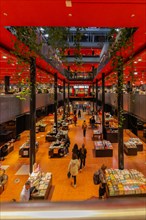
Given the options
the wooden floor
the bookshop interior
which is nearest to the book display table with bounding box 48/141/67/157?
the bookshop interior

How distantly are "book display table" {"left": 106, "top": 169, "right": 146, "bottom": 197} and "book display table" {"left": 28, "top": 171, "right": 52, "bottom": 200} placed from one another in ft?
7.02

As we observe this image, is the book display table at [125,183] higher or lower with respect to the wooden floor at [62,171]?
higher

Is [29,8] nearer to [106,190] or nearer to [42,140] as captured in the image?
[106,190]

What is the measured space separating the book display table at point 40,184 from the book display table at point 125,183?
84.3 inches

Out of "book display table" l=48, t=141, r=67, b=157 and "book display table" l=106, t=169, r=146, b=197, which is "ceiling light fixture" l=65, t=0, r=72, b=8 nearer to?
"book display table" l=106, t=169, r=146, b=197

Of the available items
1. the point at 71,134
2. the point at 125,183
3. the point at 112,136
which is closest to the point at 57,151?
the point at 112,136

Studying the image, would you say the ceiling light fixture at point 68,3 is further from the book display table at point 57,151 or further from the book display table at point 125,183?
the book display table at point 57,151

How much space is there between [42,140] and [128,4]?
15206 millimetres

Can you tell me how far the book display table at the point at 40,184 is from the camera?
7.00m

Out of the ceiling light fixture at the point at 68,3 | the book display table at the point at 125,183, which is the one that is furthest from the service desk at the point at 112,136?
the ceiling light fixture at the point at 68,3

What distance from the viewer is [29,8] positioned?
10.8 ft

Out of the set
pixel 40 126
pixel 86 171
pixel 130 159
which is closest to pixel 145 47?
pixel 86 171

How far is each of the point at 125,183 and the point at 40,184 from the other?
3022mm

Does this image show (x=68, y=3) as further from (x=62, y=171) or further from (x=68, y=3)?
(x=62, y=171)
